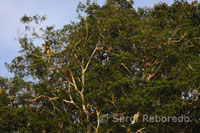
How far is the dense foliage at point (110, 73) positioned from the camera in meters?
16.7

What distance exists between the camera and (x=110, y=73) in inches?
703

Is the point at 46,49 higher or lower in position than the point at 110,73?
higher

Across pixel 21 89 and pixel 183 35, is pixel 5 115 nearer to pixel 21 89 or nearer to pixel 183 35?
pixel 21 89

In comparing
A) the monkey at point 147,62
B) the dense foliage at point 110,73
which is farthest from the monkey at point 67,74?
the monkey at point 147,62

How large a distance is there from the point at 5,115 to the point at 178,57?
10.6m

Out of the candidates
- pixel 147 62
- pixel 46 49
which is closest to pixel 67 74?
pixel 46 49

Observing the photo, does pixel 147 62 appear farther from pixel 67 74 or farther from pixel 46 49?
pixel 46 49

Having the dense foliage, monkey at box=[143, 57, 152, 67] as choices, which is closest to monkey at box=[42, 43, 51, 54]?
the dense foliage

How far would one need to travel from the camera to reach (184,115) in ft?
58.8

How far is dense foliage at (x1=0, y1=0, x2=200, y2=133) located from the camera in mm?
16703

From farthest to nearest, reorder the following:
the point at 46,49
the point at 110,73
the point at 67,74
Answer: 1. the point at 46,49
2. the point at 67,74
3. the point at 110,73

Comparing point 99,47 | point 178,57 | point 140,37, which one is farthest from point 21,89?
point 178,57

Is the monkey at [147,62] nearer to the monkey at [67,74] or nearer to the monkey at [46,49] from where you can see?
the monkey at [67,74]

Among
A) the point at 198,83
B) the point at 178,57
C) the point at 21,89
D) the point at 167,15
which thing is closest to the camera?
the point at 198,83
